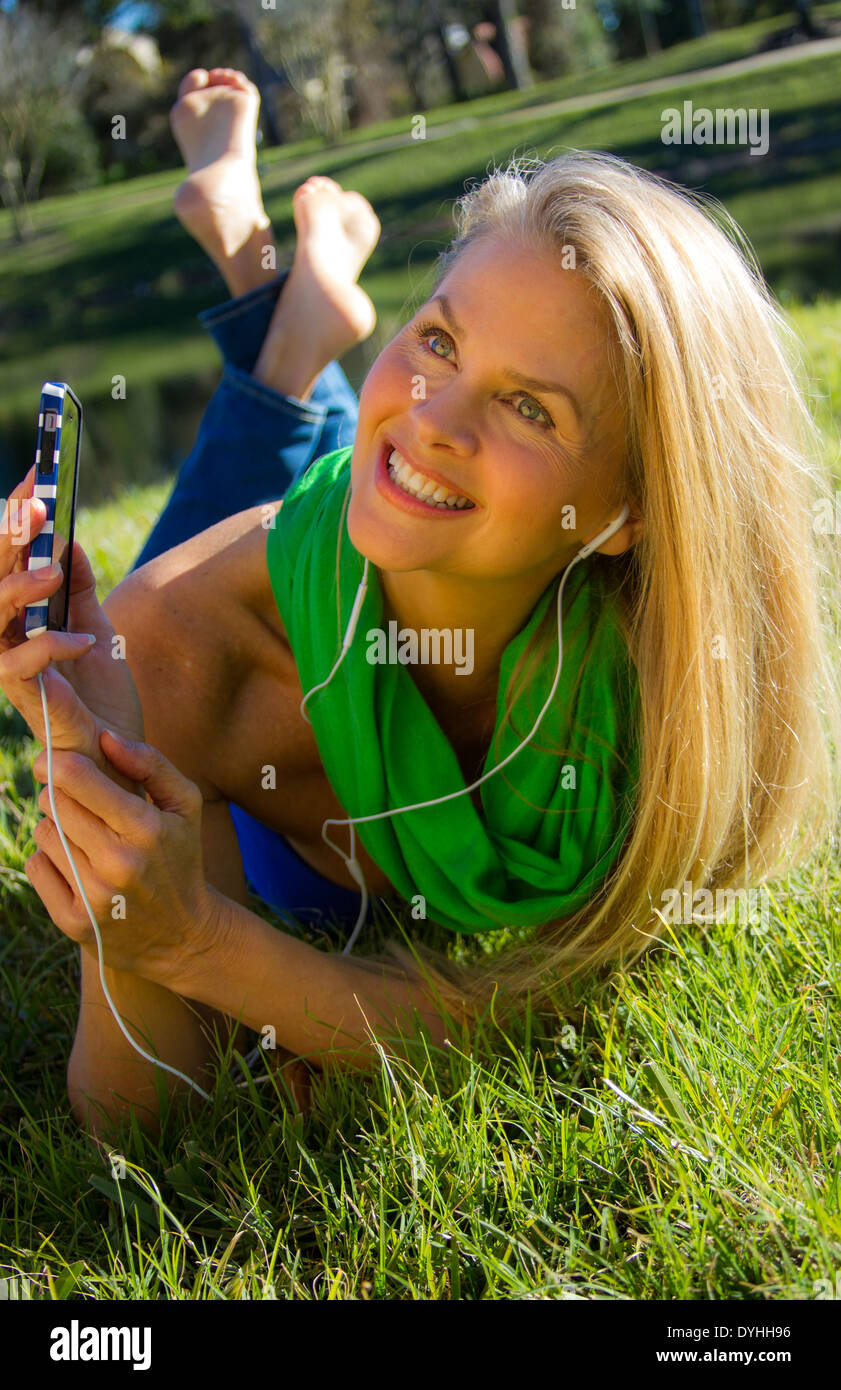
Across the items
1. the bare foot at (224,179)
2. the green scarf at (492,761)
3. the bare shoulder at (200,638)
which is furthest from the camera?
the bare foot at (224,179)

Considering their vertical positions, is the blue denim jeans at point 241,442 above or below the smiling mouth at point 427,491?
above

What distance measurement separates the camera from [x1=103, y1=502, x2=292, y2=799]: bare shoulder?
1927 millimetres

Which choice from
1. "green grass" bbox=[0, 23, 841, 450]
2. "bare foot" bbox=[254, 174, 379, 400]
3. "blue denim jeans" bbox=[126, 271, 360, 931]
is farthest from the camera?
"green grass" bbox=[0, 23, 841, 450]

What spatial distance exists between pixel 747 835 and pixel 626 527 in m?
0.50

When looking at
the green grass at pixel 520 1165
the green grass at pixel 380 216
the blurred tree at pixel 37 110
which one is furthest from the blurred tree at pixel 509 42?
the green grass at pixel 520 1165

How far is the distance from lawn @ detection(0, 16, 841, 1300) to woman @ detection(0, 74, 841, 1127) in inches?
3.5

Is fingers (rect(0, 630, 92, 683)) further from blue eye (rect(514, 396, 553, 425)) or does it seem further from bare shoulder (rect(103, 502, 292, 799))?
blue eye (rect(514, 396, 553, 425))

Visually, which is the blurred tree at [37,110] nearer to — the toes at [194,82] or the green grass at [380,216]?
the green grass at [380,216]

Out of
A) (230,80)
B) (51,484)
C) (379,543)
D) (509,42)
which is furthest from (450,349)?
(509,42)

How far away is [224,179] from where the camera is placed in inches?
118

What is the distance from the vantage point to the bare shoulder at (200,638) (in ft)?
6.32

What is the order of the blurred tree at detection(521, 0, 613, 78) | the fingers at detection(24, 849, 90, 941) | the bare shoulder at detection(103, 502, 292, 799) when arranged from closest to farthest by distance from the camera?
the fingers at detection(24, 849, 90, 941) < the bare shoulder at detection(103, 502, 292, 799) < the blurred tree at detection(521, 0, 613, 78)

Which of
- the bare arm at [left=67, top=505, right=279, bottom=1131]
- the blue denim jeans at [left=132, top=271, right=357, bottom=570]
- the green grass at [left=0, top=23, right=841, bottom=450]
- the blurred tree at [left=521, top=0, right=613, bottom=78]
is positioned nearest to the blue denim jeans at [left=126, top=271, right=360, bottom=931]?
the blue denim jeans at [left=132, top=271, right=357, bottom=570]
